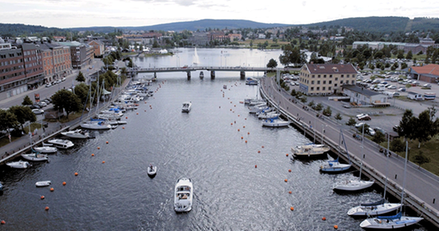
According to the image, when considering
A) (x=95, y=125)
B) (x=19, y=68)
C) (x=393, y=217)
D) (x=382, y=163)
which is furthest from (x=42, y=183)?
(x=19, y=68)

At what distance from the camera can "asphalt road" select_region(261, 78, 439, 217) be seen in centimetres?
3003

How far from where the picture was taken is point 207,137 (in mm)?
51562

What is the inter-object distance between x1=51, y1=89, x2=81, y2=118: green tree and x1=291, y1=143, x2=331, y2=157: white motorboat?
36954 mm

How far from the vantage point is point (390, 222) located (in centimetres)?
2786

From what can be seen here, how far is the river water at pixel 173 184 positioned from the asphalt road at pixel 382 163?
2609 mm

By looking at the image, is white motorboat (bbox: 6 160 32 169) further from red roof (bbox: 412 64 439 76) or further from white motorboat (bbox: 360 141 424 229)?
red roof (bbox: 412 64 439 76)

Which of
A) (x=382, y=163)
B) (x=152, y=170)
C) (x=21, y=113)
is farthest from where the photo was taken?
(x=21, y=113)

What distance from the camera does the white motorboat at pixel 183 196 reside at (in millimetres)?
30328

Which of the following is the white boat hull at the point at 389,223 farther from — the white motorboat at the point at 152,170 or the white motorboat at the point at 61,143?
the white motorboat at the point at 61,143

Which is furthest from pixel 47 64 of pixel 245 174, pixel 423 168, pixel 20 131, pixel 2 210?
pixel 423 168

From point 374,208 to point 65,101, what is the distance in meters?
48.6

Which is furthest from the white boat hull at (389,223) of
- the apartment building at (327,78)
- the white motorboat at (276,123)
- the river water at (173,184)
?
the apartment building at (327,78)

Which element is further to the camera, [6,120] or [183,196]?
[6,120]

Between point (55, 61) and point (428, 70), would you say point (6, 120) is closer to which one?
point (55, 61)
